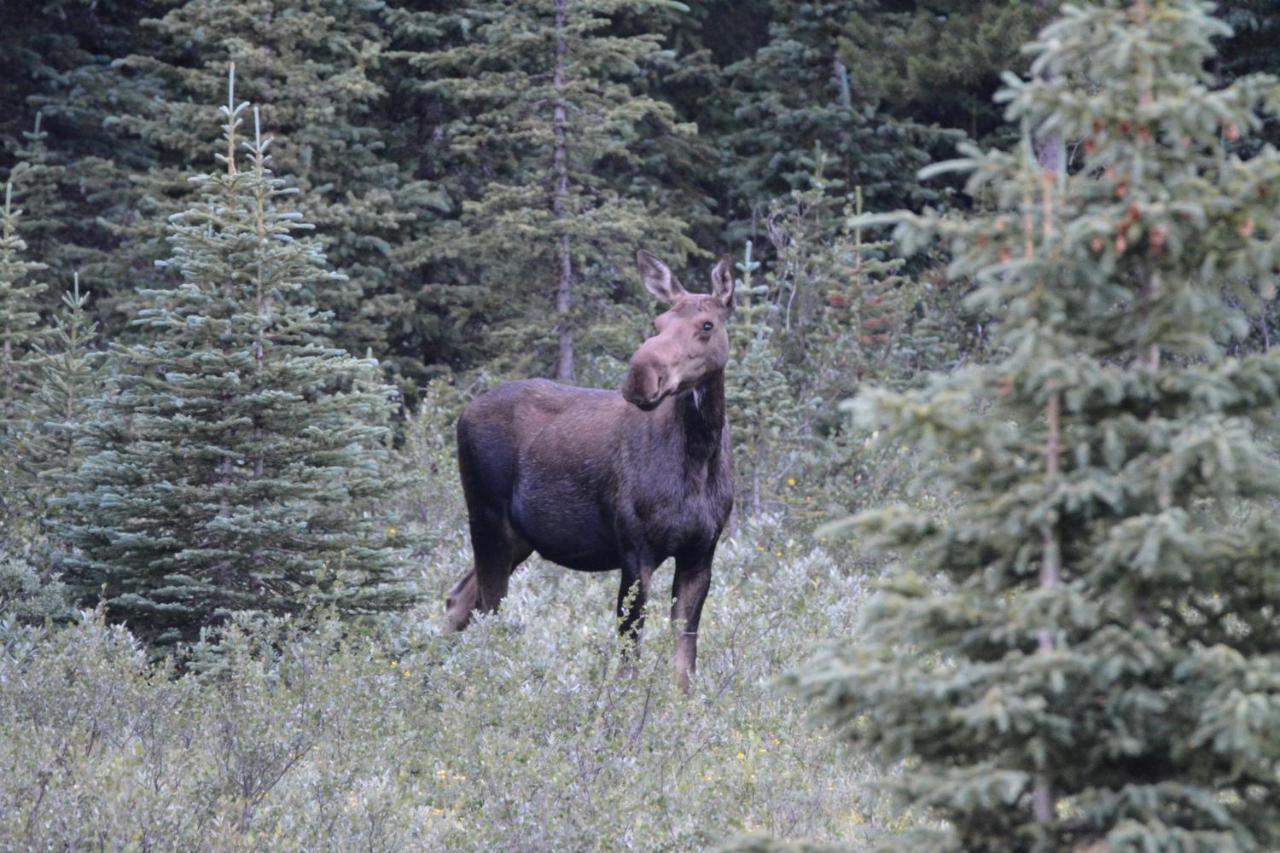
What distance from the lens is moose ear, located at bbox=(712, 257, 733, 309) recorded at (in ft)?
31.0

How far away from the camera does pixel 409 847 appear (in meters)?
5.97

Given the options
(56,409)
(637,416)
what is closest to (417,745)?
(637,416)

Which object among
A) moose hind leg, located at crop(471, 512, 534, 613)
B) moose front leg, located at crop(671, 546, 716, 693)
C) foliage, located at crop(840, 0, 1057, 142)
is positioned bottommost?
moose hind leg, located at crop(471, 512, 534, 613)

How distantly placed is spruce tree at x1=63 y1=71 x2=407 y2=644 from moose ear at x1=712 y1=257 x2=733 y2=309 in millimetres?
2102

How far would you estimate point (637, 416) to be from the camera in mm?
9672

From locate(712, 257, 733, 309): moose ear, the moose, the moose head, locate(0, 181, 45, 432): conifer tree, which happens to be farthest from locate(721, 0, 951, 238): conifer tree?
the moose head

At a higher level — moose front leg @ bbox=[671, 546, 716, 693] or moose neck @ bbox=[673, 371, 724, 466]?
moose neck @ bbox=[673, 371, 724, 466]

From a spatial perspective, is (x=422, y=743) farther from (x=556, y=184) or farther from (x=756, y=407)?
(x=556, y=184)

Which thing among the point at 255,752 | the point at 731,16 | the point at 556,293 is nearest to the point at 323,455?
the point at 255,752

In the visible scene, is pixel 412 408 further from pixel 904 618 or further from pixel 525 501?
pixel 904 618

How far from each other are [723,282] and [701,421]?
89 cm

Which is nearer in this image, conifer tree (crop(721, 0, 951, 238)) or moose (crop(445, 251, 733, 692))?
moose (crop(445, 251, 733, 692))

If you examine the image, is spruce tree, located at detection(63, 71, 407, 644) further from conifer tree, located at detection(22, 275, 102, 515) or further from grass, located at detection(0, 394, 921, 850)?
conifer tree, located at detection(22, 275, 102, 515)

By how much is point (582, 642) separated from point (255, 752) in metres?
3.12
